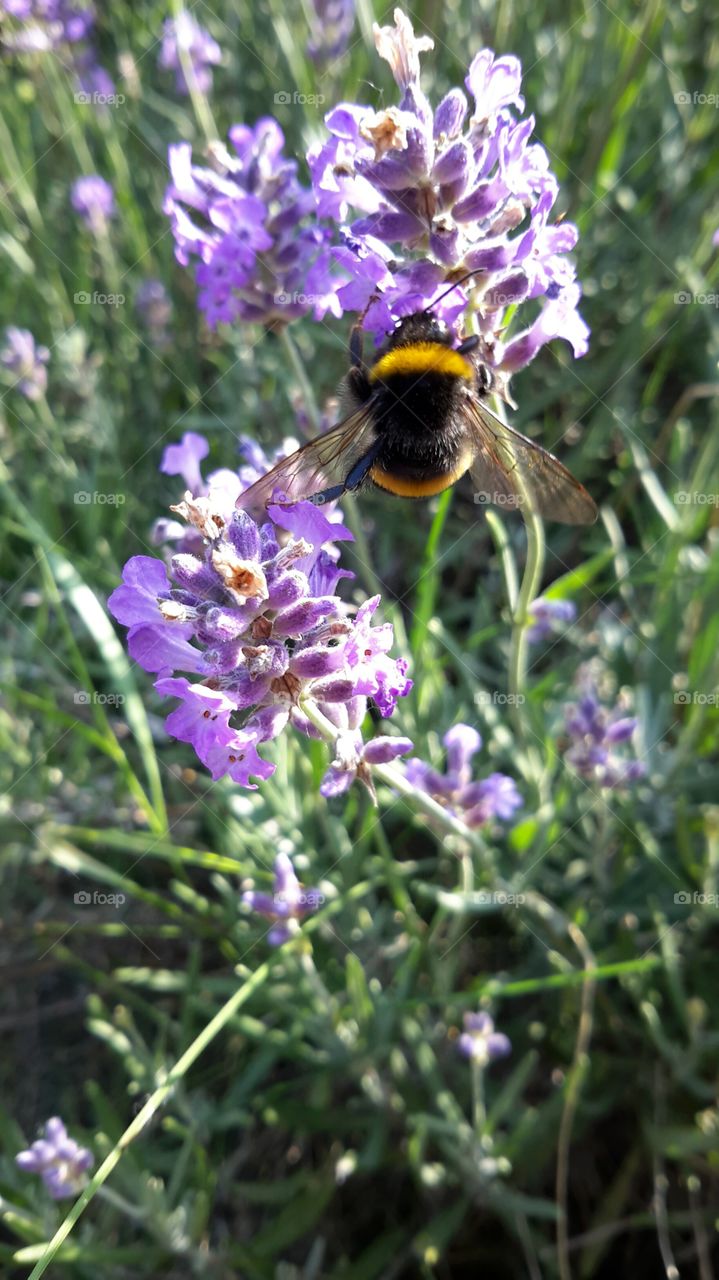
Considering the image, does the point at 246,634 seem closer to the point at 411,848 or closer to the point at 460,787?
the point at 460,787

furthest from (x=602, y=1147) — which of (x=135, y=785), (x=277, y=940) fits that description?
(x=135, y=785)

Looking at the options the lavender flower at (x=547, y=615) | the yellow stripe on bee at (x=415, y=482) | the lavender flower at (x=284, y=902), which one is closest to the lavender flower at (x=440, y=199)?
the yellow stripe on bee at (x=415, y=482)

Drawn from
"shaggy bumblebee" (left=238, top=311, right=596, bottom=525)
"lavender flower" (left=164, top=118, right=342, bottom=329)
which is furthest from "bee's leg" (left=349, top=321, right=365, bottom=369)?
"lavender flower" (left=164, top=118, right=342, bottom=329)

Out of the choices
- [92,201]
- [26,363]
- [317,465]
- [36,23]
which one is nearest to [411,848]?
[317,465]

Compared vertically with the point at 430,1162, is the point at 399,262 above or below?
above

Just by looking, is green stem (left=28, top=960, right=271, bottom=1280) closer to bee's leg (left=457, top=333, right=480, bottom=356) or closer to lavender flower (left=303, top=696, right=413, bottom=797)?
lavender flower (left=303, top=696, right=413, bottom=797)

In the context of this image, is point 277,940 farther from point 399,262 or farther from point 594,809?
point 399,262

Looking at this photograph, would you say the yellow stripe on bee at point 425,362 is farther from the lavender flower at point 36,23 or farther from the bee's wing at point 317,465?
the lavender flower at point 36,23
